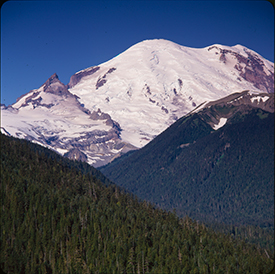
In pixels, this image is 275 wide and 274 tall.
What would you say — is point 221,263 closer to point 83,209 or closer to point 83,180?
point 83,209

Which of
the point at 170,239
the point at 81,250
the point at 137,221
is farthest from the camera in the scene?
the point at 137,221

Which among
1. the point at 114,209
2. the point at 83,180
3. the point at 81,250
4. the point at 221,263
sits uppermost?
the point at 83,180

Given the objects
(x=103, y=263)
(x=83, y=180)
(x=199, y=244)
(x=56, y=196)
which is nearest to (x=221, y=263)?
(x=199, y=244)

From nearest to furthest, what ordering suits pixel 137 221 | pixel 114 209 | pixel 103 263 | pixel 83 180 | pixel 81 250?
pixel 103 263 < pixel 81 250 < pixel 137 221 < pixel 114 209 < pixel 83 180

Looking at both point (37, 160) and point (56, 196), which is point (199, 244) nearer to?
point (56, 196)

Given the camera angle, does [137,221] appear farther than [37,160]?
No

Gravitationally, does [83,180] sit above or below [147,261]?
above
